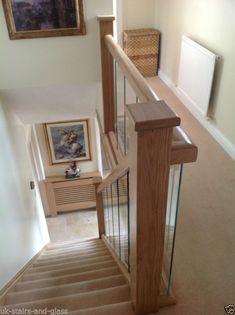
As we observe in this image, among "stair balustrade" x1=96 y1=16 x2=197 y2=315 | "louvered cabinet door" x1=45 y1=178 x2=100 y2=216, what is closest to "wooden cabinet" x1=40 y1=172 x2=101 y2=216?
"louvered cabinet door" x1=45 y1=178 x2=100 y2=216

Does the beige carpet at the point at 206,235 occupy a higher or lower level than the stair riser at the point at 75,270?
higher

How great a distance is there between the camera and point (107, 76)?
277 cm

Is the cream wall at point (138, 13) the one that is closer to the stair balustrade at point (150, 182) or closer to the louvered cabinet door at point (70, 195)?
the louvered cabinet door at point (70, 195)

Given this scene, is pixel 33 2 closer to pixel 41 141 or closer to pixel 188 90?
pixel 188 90

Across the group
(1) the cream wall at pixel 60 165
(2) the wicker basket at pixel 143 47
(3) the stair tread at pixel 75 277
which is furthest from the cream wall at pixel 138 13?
(3) the stair tread at pixel 75 277

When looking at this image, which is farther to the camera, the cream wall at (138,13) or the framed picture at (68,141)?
the framed picture at (68,141)

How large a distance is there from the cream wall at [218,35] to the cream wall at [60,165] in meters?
2.14

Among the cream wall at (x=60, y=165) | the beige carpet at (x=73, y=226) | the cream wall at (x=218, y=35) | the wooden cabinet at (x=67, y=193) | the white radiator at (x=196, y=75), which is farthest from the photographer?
the wooden cabinet at (x=67, y=193)

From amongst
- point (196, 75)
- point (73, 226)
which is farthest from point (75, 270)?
point (73, 226)

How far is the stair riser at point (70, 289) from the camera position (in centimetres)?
191

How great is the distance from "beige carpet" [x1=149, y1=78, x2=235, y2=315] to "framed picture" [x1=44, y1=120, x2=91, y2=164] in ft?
8.95

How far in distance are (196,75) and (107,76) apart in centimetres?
145

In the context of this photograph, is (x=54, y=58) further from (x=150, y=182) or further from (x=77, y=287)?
(x=150, y=182)

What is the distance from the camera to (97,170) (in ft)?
19.8
